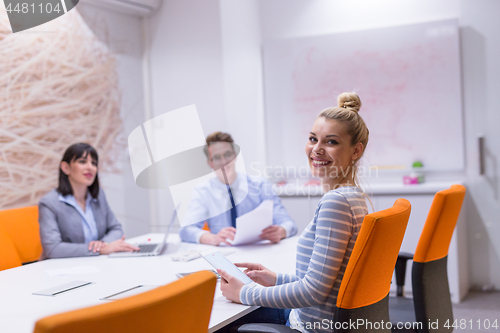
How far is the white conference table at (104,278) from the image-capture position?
54.3 inches

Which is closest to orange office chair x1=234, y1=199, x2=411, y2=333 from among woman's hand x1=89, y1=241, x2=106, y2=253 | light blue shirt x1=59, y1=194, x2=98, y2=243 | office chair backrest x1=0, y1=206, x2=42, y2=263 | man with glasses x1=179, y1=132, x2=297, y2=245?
man with glasses x1=179, y1=132, x2=297, y2=245

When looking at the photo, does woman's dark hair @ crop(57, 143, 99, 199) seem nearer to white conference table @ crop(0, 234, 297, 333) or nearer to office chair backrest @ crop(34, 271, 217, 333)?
white conference table @ crop(0, 234, 297, 333)

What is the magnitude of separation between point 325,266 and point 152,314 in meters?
0.65

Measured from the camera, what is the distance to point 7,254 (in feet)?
7.50

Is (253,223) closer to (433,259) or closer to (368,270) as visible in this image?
(433,259)

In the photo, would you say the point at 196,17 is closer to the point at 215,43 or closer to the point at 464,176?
the point at 215,43

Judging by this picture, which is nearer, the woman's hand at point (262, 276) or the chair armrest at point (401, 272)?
the woman's hand at point (262, 276)

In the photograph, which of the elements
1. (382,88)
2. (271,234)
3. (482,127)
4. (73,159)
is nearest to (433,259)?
(271,234)

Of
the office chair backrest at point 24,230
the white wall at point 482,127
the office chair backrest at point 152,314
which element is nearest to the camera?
Result: the office chair backrest at point 152,314

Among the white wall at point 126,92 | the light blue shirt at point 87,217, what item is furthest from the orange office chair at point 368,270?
the white wall at point 126,92

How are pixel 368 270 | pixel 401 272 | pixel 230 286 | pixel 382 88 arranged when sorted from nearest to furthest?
1. pixel 368 270
2. pixel 230 286
3. pixel 401 272
4. pixel 382 88

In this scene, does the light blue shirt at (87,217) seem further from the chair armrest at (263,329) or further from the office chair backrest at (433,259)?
the office chair backrest at (433,259)

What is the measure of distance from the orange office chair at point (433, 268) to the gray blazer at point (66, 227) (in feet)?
5.05

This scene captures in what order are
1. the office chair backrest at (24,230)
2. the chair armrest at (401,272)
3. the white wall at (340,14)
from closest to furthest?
the chair armrest at (401,272) → the office chair backrest at (24,230) → the white wall at (340,14)
